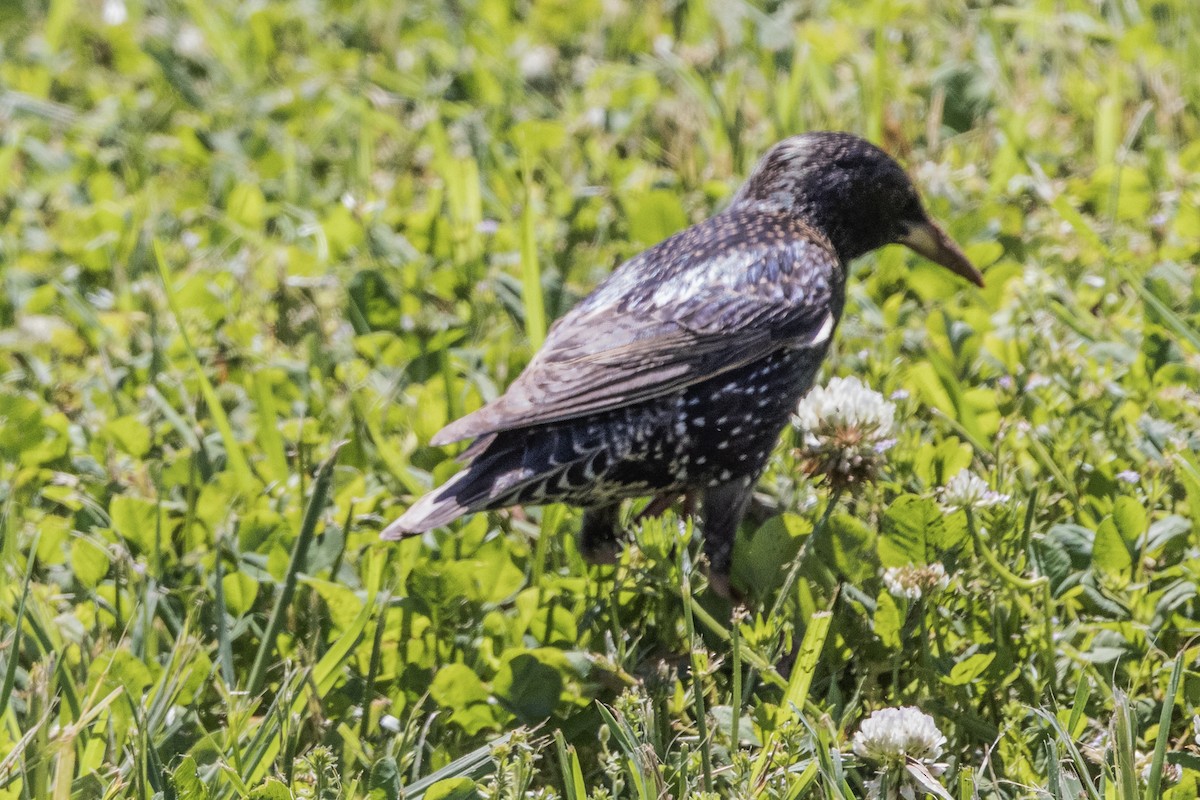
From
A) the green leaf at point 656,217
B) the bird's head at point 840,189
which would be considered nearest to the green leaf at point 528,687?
the bird's head at point 840,189

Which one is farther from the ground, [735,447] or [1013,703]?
[735,447]

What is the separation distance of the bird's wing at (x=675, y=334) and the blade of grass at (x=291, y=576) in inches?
10.4

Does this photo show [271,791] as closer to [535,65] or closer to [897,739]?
[897,739]

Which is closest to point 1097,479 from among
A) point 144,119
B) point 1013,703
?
point 1013,703

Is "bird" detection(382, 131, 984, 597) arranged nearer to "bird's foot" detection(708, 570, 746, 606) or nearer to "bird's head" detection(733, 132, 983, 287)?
"bird's foot" detection(708, 570, 746, 606)

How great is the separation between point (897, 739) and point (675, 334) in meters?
1.18

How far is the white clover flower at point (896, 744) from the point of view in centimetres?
273

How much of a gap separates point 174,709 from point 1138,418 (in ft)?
8.05

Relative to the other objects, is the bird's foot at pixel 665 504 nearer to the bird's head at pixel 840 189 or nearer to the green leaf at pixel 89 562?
the bird's head at pixel 840 189

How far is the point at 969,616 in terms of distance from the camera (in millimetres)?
3209

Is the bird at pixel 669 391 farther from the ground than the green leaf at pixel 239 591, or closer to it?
farther from the ground

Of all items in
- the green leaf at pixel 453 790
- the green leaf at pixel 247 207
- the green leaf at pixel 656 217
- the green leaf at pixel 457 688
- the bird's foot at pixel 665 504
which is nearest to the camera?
the green leaf at pixel 453 790

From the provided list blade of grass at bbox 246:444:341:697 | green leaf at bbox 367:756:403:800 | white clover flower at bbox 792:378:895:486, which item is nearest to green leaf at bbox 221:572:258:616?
blade of grass at bbox 246:444:341:697

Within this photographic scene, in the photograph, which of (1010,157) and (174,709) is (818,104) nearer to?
(1010,157)
